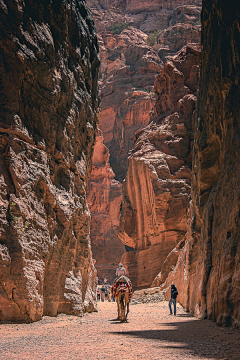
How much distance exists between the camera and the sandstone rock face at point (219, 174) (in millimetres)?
9568

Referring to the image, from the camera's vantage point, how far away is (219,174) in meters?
14.0

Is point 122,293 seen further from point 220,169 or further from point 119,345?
point 220,169

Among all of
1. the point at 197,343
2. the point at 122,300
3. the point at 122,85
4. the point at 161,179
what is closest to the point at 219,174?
the point at 122,300

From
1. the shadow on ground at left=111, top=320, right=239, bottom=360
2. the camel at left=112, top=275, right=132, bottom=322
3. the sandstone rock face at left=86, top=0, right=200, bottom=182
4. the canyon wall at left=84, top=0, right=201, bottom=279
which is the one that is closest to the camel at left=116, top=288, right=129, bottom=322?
the camel at left=112, top=275, right=132, bottom=322

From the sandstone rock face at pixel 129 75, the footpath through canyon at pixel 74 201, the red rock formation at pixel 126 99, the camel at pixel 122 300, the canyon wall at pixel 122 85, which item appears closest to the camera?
the footpath through canyon at pixel 74 201

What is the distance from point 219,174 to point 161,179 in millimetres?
20485

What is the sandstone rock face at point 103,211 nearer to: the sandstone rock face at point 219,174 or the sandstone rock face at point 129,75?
the sandstone rock face at point 129,75

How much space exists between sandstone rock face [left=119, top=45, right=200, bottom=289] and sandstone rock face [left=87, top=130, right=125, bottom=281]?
17956 mm

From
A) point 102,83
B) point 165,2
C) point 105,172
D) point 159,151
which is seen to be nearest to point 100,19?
point 165,2

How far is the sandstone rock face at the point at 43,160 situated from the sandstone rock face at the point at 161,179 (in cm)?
1599

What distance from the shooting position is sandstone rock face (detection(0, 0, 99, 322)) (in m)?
11.3

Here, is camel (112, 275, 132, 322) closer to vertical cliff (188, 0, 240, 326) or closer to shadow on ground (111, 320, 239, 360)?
vertical cliff (188, 0, 240, 326)

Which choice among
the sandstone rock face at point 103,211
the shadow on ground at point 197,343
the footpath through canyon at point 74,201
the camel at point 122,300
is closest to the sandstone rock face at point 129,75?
the sandstone rock face at point 103,211

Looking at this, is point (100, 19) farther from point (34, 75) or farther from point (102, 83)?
point (34, 75)
